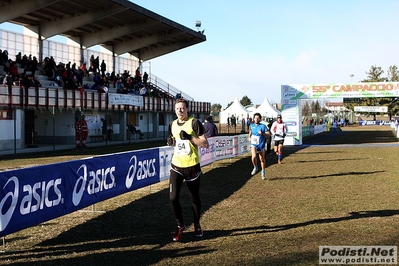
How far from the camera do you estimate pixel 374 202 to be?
10438 millimetres

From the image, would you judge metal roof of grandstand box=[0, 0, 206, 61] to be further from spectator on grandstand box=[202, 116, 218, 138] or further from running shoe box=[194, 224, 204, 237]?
running shoe box=[194, 224, 204, 237]

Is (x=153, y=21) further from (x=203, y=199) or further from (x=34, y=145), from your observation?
(x=203, y=199)

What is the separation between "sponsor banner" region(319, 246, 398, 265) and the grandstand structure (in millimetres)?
19592

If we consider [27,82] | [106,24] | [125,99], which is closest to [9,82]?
[27,82]

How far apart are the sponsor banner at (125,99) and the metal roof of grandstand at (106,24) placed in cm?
634

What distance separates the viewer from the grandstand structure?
28.5m

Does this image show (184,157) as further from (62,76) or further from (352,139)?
(352,139)

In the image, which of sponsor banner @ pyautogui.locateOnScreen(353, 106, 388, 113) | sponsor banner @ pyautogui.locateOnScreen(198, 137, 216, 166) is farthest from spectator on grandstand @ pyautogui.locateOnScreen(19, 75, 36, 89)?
sponsor banner @ pyautogui.locateOnScreen(353, 106, 388, 113)

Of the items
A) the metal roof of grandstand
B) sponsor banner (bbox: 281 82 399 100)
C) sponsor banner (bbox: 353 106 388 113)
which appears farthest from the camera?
sponsor banner (bbox: 353 106 388 113)

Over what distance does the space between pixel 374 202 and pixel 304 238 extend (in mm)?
3770

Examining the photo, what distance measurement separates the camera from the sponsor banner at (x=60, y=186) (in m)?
6.81

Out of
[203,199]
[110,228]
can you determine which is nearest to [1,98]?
[203,199]

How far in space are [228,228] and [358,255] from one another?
8.03ft

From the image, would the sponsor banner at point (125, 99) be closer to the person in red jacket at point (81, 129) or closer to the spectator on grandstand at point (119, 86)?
the spectator on grandstand at point (119, 86)
